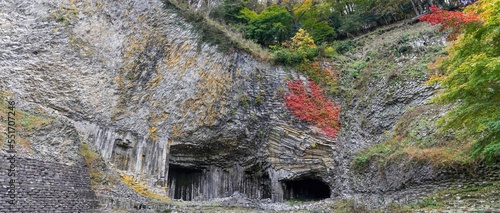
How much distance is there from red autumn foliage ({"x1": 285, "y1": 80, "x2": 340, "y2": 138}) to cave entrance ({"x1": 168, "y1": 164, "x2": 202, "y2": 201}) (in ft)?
22.3

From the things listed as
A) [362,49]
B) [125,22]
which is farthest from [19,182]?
[362,49]

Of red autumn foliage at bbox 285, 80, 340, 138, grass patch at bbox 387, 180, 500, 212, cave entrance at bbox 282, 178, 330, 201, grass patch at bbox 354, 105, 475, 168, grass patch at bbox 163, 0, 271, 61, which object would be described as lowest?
grass patch at bbox 387, 180, 500, 212

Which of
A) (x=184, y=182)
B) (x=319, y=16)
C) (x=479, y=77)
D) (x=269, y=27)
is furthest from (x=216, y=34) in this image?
(x=479, y=77)

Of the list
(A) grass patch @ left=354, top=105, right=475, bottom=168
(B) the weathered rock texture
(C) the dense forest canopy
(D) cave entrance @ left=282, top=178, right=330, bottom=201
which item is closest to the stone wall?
(B) the weathered rock texture

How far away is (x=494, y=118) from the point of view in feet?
27.7

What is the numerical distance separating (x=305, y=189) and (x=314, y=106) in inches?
190

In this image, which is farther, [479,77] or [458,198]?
[458,198]

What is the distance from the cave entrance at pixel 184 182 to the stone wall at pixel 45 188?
750 centimetres

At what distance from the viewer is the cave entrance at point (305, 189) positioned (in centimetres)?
2053

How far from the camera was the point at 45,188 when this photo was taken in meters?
12.2

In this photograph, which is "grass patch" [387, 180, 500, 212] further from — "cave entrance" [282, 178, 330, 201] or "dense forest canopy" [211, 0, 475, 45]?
"dense forest canopy" [211, 0, 475, 45]

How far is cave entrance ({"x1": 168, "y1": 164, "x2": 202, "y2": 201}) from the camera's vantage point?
21078 mm

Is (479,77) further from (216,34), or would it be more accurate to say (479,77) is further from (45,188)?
(216,34)

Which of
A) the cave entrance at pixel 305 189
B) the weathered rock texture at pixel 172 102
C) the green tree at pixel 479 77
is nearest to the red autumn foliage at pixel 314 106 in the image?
the weathered rock texture at pixel 172 102
